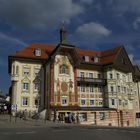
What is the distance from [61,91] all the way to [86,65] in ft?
32.4

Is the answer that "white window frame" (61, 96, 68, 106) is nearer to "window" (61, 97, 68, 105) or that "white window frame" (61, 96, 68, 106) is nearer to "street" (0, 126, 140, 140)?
"window" (61, 97, 68, 105)

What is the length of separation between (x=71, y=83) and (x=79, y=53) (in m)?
10.6

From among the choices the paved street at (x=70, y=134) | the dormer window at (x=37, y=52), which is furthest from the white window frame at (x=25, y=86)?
the paved street at (x=70, y=134)

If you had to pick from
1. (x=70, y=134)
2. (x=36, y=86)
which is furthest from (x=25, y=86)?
(x=70, y=134)

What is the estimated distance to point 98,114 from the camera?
179 ft

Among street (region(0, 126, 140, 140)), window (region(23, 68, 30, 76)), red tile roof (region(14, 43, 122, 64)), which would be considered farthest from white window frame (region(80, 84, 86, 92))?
street (region(0, 126, 140, 140))

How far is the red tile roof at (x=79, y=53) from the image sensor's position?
54.7m

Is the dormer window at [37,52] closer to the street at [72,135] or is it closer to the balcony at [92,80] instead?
the balcony at [92,80]

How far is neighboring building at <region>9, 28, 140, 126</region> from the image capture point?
52.1m

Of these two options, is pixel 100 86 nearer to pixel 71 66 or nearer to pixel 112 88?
pixel 112 88

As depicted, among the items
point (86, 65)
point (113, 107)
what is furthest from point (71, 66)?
point (113, 107)

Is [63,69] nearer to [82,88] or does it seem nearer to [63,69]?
[63,69]

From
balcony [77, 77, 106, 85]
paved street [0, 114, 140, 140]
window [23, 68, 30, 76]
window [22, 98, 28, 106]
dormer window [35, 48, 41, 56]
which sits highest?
dormer window [35, 48, 41, 56]

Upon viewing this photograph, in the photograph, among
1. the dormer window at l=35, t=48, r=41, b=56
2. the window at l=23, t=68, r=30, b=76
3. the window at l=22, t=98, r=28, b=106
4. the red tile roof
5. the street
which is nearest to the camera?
the street
